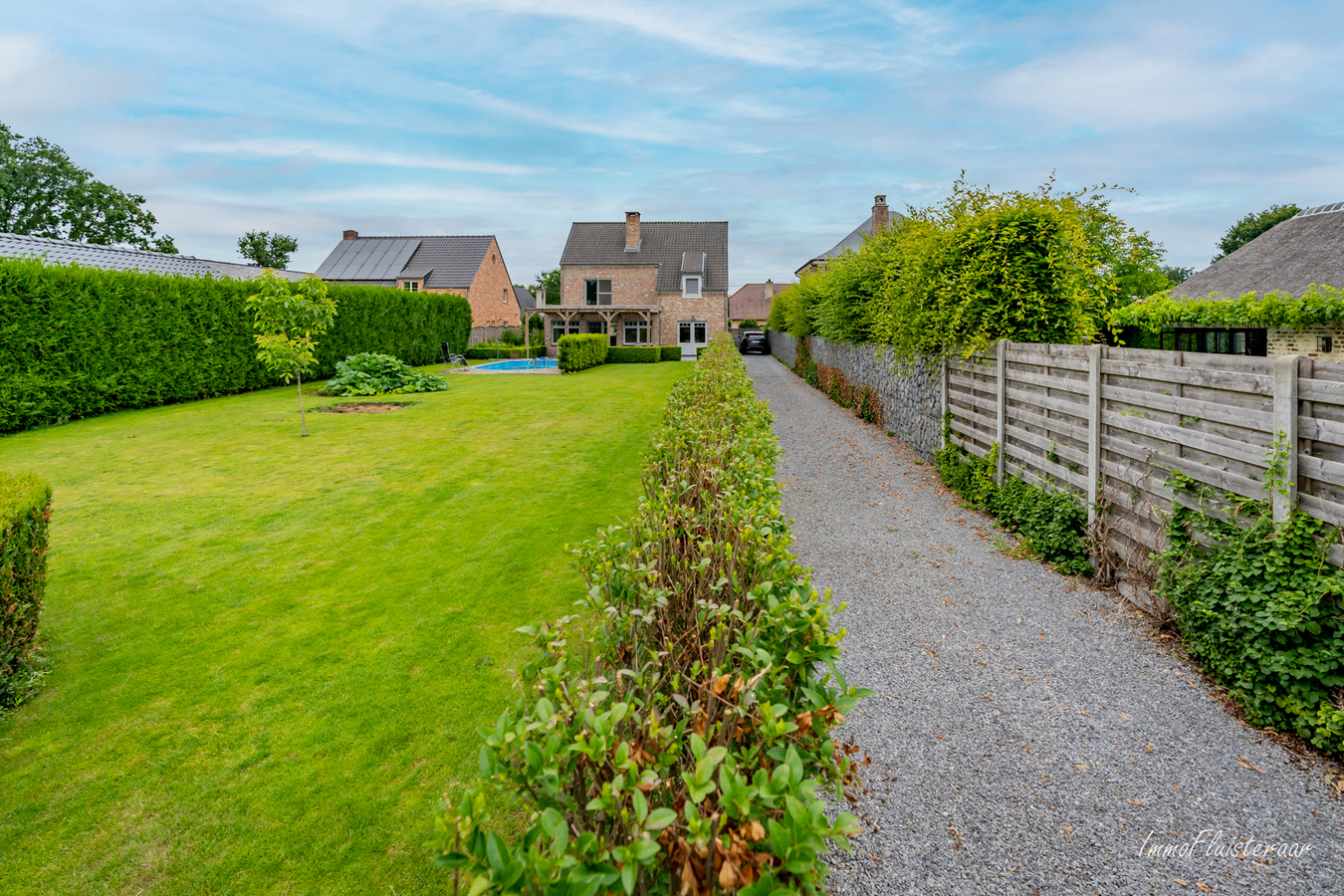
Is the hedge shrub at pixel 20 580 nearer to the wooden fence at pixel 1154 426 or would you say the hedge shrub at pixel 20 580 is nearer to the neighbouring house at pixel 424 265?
the wooden fence at pixel 1154 426

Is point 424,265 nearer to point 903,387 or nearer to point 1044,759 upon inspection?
point 903,387

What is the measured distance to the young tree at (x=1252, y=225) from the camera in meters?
58.9

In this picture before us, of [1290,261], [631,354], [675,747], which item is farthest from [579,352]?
[675,747]

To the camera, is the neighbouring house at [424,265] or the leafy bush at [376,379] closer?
the leafy bush at [376,379]

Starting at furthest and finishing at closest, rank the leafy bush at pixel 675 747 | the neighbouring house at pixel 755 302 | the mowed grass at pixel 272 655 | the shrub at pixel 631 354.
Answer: the neighbouring house at pixel 755 302 < the shrub at pixel 631 354 < the mowed grass at pixel 272 655 < the leafy bush at pixel 675 747

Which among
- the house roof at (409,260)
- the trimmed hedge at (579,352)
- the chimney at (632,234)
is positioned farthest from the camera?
the house roof at (409,260)

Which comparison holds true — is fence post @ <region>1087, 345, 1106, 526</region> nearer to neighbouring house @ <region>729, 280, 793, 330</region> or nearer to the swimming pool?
the swimming pool

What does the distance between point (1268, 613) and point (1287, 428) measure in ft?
3.51

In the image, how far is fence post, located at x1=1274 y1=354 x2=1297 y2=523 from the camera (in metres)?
3.86

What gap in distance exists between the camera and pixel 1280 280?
21547mm

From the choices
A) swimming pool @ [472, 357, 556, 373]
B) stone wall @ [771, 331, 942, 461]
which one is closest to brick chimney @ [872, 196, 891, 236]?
swimming pool @ [472, 357, 556, 373]

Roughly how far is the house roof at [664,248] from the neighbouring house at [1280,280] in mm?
25402

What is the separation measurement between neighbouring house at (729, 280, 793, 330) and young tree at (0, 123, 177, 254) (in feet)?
202

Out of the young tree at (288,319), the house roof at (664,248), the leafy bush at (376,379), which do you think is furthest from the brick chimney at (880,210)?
the young tree at (288,319)
